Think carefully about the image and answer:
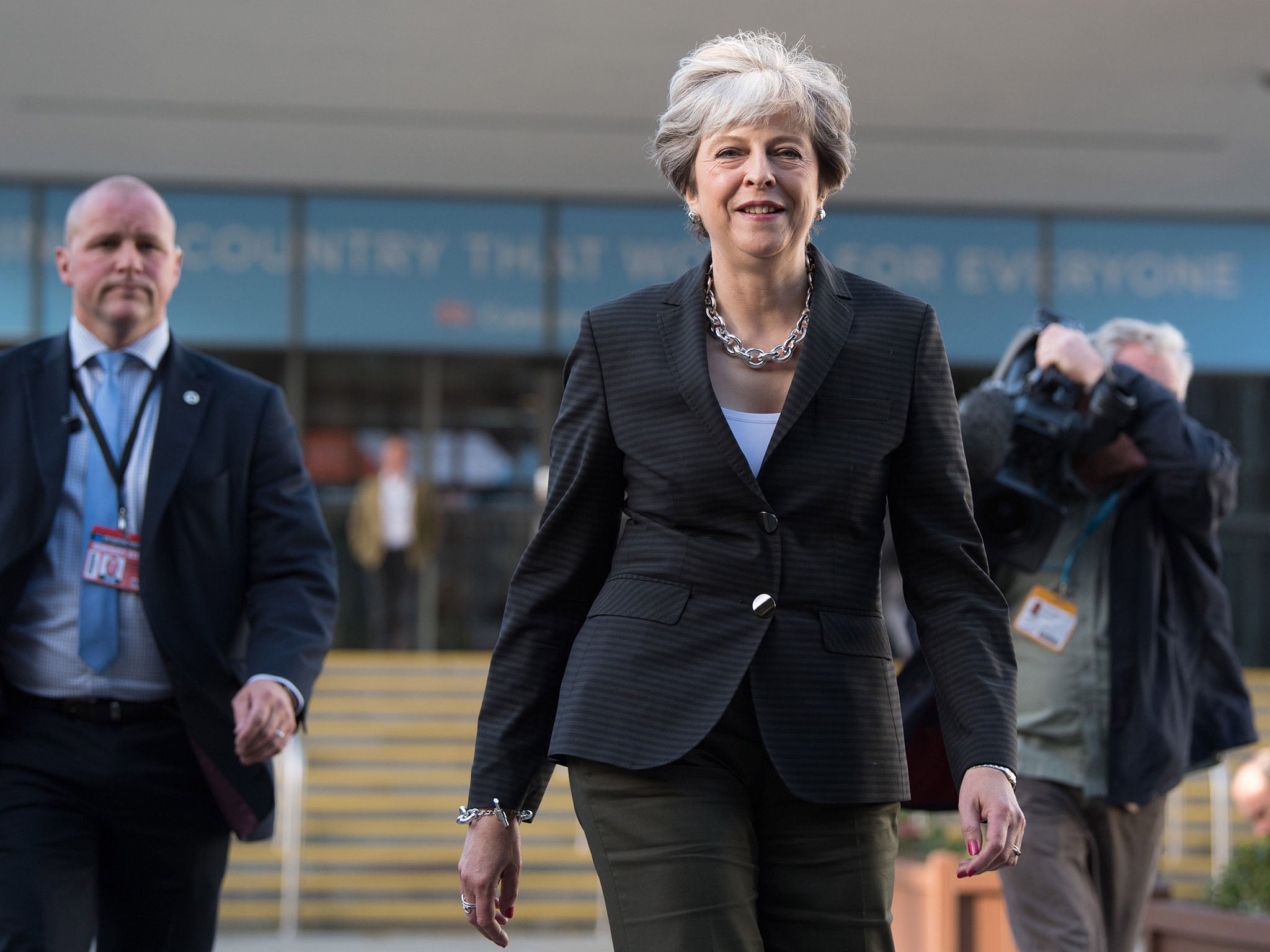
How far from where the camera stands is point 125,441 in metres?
3.69

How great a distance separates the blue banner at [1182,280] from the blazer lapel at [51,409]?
42.7 feet

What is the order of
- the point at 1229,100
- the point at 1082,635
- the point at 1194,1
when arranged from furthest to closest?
1. the point at 1229,100
2. the point at 1194,1
3. the point at 1082,635

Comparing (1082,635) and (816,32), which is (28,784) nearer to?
(1082,635)

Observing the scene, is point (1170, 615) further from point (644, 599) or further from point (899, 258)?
point (899, 258)

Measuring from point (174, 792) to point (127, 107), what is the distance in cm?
Result: 1007

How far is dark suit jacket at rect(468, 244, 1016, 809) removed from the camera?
233 centimetres

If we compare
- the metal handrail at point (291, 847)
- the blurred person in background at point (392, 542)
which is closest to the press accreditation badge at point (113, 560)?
the metal handrail at point (291, 847)

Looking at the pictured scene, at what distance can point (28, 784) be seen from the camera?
3359 mm

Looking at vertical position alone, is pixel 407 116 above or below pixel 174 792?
above

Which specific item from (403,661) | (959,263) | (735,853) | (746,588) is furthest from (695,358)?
(959,263)

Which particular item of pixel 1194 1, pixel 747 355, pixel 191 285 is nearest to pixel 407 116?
pixel 191 285

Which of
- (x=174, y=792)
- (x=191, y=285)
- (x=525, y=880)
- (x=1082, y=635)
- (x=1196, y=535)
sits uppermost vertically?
(x=191, y=285)

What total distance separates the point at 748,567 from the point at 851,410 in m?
0.30

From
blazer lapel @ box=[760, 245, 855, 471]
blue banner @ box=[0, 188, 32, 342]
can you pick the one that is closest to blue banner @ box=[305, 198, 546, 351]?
blue banner @ box=[0, 188, 32, 342]
